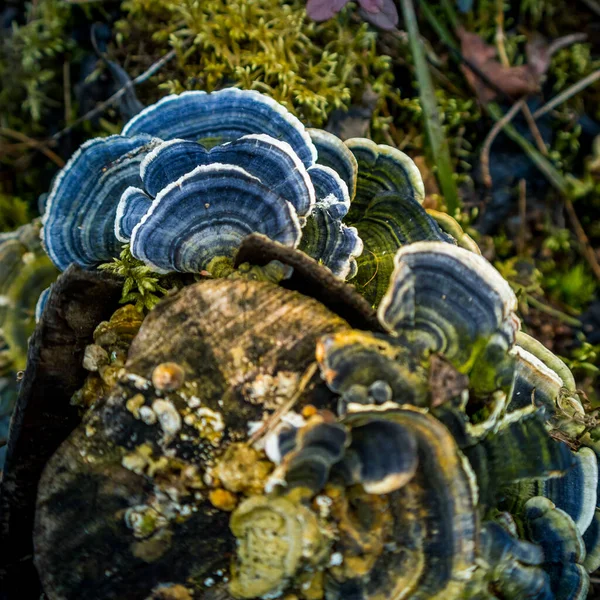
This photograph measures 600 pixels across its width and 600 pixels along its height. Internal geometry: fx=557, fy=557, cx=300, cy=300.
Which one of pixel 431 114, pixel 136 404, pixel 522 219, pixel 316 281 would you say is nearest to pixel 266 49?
pixel 431 114

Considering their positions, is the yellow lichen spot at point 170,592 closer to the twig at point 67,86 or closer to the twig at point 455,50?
the twig at point 67,86

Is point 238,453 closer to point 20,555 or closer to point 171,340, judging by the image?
point 171,340

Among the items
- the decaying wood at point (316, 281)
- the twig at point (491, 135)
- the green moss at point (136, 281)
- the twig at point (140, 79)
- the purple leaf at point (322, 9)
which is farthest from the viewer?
the twig at point (491, 135)

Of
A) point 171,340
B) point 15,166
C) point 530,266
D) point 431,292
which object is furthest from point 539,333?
point 15,166

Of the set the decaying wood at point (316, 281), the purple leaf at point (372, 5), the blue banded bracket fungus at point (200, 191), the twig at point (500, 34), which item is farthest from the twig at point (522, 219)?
the decaying wood at point (316, 281)

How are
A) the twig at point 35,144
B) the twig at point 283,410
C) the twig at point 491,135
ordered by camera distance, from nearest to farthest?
the twig at point 283,410 < the twig at point 491,135 < the twig at point 35,144

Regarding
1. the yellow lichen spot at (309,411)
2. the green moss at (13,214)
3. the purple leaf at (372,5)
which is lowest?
the green moss at (13,214)
